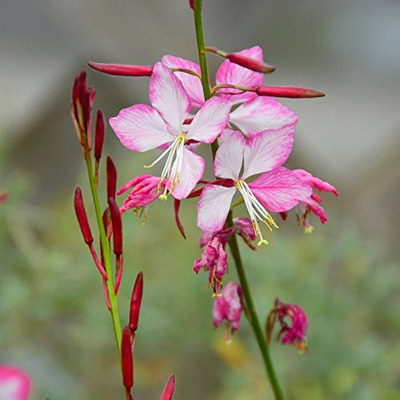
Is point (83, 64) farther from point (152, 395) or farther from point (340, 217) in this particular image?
point (152, 395)

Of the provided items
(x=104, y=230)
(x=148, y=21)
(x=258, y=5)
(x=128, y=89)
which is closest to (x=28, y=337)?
(x=104, y=230)

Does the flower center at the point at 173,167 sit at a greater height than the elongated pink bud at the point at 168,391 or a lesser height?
greater

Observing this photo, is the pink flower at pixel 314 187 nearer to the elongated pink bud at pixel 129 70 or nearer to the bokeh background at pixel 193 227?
the elongated pink bud at pixel 129 70

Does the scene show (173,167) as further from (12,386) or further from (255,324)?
(12,386)

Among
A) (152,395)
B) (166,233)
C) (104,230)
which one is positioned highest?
(104,230)

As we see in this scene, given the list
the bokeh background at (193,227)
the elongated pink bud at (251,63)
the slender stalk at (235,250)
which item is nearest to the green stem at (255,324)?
the slender stalk at (235,250)

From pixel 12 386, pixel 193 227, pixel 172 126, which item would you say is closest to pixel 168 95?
pixel 172 126

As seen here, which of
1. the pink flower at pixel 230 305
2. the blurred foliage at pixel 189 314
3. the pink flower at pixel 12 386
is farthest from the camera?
the blurred foliage at pixel 189 314
